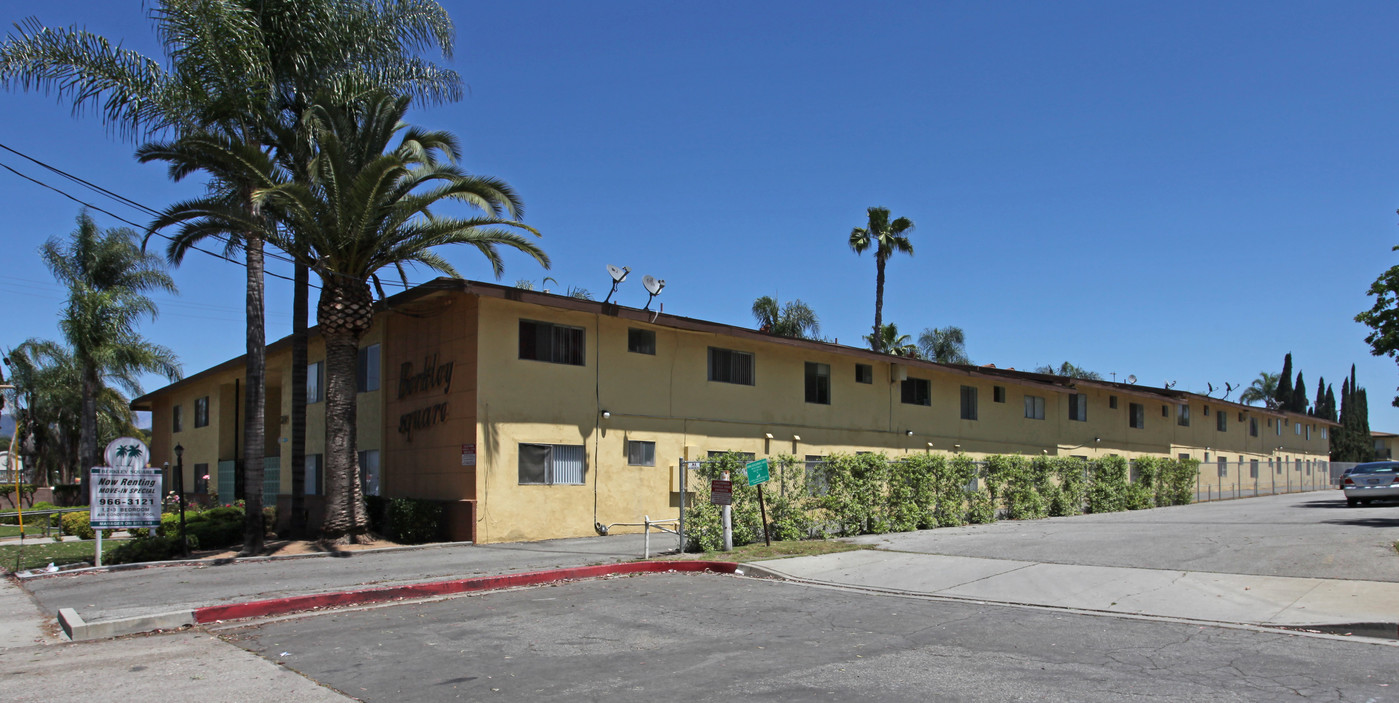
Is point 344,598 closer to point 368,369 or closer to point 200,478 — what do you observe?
point 368,369

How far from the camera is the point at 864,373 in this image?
28906 millimetres

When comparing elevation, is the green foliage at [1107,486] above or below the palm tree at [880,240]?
below

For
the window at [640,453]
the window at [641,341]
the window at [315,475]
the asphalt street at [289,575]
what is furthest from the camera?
the window at [315,475]

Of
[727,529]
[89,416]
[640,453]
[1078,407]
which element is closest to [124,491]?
[640,453]

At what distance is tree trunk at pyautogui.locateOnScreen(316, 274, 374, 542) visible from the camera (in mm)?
19109

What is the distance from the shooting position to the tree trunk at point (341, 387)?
19.1 m

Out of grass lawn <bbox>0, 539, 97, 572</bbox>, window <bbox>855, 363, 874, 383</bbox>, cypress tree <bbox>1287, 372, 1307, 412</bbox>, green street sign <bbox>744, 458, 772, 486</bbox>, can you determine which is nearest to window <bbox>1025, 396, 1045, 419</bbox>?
window <bbox>855, 363, 874, 383</bbox>

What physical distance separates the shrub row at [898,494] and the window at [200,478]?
87.9ft

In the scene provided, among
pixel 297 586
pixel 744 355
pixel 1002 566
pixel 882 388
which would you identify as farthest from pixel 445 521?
pixel 882 388

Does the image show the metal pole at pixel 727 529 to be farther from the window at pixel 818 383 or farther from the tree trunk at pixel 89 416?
the tree trunk at pixel 89 416

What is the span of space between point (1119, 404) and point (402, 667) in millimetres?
37622

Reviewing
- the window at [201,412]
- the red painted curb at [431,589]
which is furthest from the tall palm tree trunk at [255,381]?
the window at [201,412]

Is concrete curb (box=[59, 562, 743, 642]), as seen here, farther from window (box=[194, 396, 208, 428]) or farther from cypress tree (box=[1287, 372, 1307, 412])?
cypress tree (box=[1287, 372, 1307, 412])

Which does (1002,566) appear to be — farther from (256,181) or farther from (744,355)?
(256,181)
